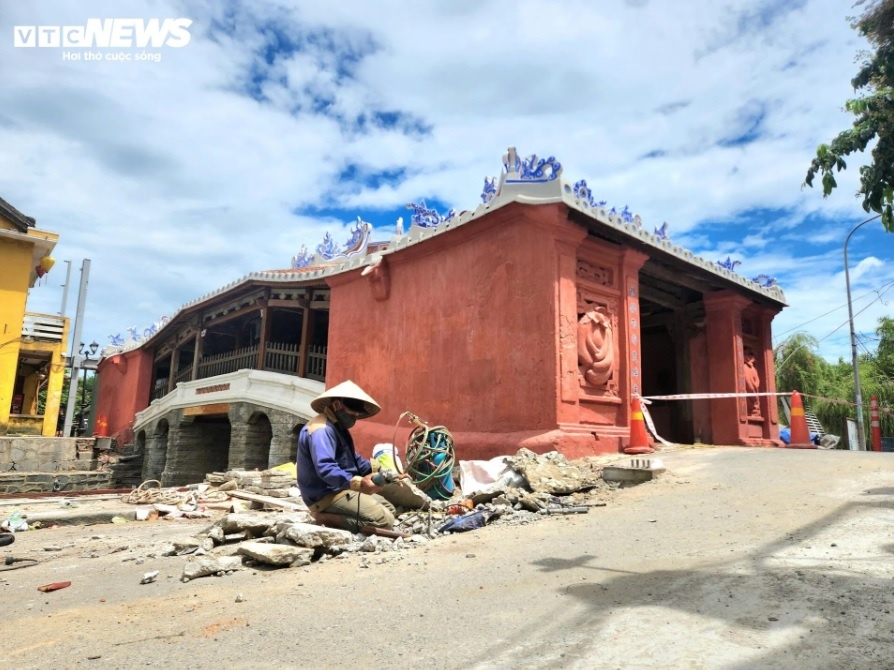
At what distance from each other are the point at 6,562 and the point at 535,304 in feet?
20.3

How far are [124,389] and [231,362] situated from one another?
10724mm

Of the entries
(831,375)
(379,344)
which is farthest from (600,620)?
(831,375)

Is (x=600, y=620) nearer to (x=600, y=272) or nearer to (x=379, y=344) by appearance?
(x=600, y=272)

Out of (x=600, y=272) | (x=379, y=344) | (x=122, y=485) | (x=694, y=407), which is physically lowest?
(x=122, y=485)

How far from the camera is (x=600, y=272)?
8750mm

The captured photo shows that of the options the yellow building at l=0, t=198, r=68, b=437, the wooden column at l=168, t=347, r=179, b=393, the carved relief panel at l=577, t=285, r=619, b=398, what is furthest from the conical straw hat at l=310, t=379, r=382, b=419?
the yellow building at l=0, t=198, r=68, b=437

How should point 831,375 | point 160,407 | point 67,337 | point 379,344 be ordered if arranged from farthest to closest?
point 831,375 < point 67,337 < point 160,407 < point 379,344

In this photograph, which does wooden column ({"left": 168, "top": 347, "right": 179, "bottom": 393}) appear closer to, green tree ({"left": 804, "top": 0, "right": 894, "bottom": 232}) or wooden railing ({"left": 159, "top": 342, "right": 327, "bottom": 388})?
wooden railing ({"left": 159, "top": 342, "right": 327, "bottom": 388})

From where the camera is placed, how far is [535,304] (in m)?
7.94

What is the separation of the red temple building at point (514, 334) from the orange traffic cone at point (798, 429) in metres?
1.66

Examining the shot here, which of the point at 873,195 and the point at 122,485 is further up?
the point at 873,195

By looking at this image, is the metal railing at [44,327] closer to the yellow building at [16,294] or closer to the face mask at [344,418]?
the yellow building at [16,294]

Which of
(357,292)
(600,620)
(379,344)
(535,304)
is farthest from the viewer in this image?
(357,292)

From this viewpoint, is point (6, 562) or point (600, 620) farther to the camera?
point (6, 562)
